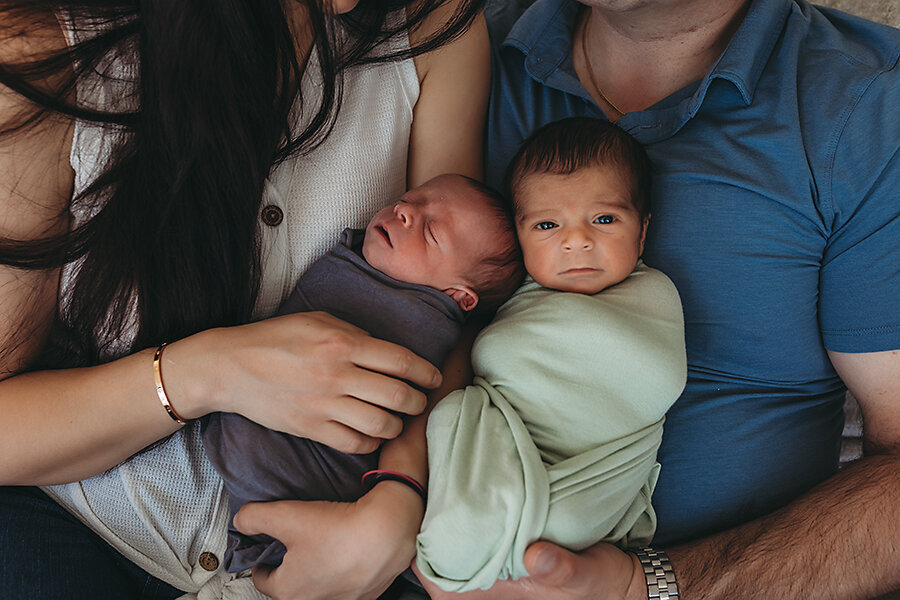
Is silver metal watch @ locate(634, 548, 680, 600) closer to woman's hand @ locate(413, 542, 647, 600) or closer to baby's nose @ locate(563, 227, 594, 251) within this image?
woman's hand @ locate(413, 542, 647, 600)

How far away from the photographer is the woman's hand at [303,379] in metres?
1.03

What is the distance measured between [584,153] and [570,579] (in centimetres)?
64

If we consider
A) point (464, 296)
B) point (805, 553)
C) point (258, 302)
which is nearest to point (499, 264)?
point (464, 296)

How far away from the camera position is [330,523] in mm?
988

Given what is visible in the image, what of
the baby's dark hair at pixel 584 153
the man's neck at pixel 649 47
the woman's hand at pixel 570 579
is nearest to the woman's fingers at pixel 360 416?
the woman's hand at pixel 570 579

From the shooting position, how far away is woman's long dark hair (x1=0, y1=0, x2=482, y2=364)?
0.96 m

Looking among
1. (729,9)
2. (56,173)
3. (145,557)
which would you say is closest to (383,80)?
(56,173)

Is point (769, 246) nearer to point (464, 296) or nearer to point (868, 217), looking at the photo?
point (868, 217)

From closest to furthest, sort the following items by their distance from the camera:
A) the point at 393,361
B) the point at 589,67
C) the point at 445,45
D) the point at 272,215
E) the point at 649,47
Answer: the point at 393,361 → the point at 272,215 → the point at 445,45 → the point at 649,47 → the point at 589,67

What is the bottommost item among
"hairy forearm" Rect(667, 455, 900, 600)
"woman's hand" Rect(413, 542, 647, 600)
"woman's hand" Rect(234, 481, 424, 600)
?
"hairy forearm" Rect(667, 455, 900, 600)

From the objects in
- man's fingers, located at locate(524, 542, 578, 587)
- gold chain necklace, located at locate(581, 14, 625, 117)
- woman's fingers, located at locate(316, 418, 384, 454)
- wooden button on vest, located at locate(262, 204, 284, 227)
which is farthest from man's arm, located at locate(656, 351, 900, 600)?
wooden button on vest, located at locate(262, 204, 284, 227)

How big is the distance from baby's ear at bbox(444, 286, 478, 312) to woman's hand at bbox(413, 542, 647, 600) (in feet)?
1.30

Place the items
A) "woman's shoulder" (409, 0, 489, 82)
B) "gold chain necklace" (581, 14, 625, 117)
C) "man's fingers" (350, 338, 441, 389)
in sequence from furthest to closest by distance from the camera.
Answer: "gold chain necklace" (581, 14, 625, 117), "woman's shoulder" (409, 0, 489, 82), "man's fingers" (350, 338, 441, 389)

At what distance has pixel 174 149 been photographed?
3.34ft
